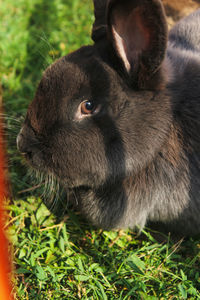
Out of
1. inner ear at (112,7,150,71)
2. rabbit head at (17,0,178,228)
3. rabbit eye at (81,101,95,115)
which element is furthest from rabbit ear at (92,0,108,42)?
rabbit eye at (81,101,95,115)

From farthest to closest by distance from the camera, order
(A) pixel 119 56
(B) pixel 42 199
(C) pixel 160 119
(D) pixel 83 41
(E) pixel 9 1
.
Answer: (E) pixel 9 1, (D) pixel 83 41, (B) pixel 42 199, (C) pixel 160 119, (A) pixel 119 56

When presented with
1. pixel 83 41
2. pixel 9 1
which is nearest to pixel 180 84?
pixel 83 41

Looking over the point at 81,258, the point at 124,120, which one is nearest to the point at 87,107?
the point at 124,120

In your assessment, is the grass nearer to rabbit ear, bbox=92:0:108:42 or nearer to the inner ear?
rabbit ear, bbox=92:0:108:42

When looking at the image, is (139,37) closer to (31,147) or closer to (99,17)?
(99,17)

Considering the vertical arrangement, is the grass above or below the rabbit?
below

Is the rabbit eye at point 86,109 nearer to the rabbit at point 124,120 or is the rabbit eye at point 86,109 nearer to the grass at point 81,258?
the rabbit at point 124,120

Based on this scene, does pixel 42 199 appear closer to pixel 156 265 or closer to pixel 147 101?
pixel 156 265

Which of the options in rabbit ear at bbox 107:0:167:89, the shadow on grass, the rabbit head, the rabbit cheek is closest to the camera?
rabbit ear at bbox 107:0:167:89
